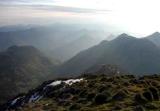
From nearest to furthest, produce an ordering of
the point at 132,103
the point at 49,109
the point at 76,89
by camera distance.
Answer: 1. the point at 132,103
2. the point at 49,109
3. the point at 76,89

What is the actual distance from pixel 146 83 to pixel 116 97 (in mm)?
18007

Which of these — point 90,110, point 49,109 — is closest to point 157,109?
point 90,110

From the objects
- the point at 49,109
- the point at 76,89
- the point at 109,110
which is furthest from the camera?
the point at 76,89

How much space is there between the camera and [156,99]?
166ft

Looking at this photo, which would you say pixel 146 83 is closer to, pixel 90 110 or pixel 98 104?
pixel 98 104

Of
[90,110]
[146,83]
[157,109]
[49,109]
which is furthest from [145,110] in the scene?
[146,83]

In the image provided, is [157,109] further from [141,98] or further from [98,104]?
[98,104]

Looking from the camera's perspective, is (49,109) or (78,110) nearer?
(78,110)

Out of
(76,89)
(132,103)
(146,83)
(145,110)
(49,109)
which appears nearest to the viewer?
(145,110)

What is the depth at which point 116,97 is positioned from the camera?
5509 centimetres

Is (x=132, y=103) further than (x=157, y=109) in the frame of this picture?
Yes

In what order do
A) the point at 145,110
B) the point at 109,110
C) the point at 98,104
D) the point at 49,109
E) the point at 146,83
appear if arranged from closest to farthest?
the point at 145,110, the point at 109,110, the point at 98,104, the point at 49,109, the point at 146,83

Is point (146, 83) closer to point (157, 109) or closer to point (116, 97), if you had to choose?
point (116, 97)

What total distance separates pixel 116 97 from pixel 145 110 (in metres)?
12.3
